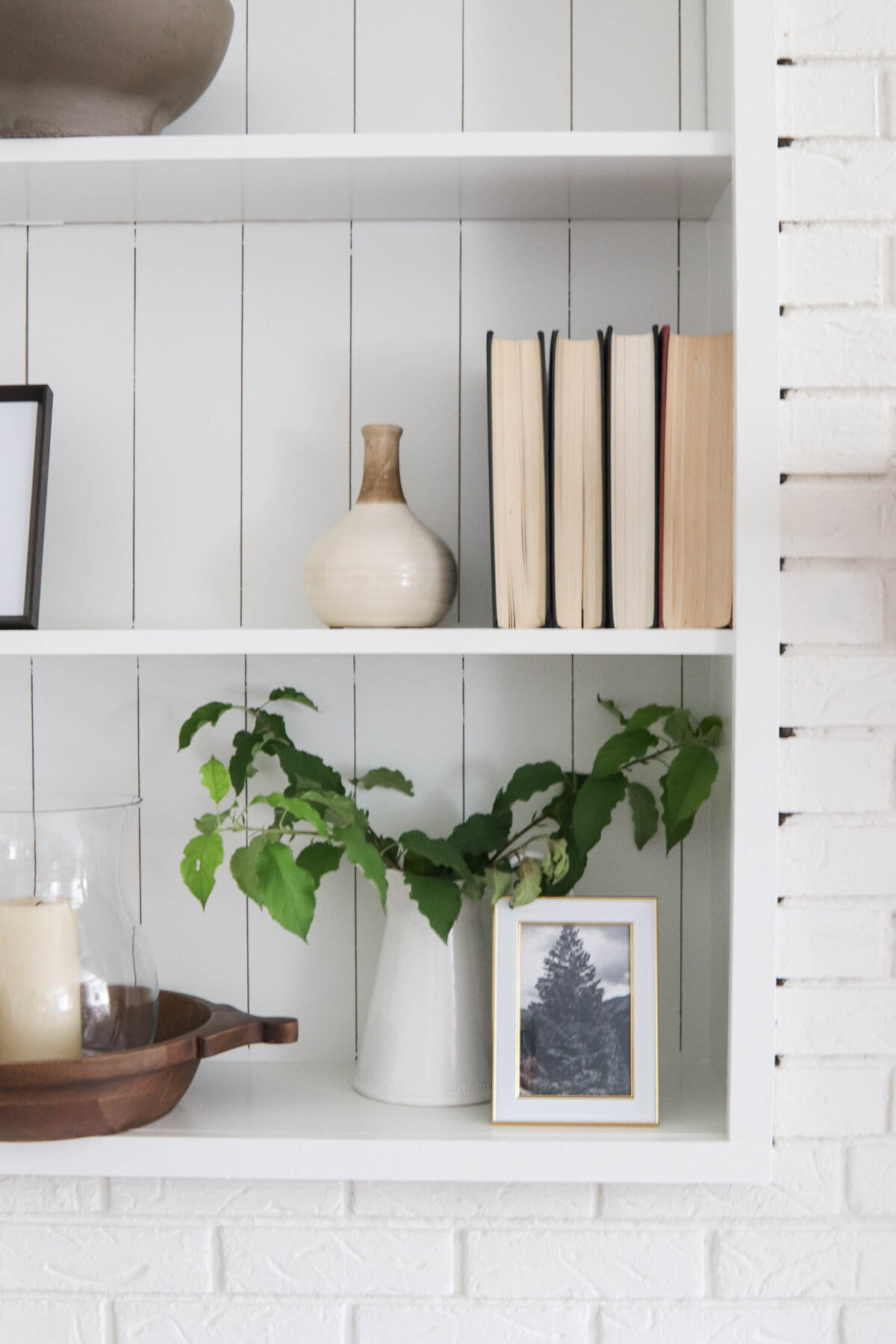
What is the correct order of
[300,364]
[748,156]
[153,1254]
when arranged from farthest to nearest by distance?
[300,364] → [153,1254] → [748,156]

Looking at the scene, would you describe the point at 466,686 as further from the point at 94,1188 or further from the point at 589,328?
the point at 94,1188

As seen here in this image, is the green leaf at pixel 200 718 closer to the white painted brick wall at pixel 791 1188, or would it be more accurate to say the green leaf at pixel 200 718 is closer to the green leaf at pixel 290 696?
the green leaf at pixel 290 696

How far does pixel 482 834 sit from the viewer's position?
1.14 meters

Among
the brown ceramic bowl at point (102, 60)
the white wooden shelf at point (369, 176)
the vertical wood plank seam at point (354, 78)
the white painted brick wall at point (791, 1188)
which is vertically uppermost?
the vertical wood plank seam at point (354, 78)

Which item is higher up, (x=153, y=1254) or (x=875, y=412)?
(x=875, y=412)

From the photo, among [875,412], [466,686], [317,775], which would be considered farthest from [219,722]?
[875,412]

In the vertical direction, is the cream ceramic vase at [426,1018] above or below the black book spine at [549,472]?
below

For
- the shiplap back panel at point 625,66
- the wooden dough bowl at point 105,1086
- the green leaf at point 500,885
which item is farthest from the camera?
the shiplap back panel at point 625,66

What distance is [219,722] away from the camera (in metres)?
1.25

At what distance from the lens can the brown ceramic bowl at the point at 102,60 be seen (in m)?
1.02

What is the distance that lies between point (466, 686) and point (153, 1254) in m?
0.65

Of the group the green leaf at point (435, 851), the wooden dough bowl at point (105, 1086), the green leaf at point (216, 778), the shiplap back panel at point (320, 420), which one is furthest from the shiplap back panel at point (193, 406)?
the wooden dough bowl at point (105, 1086)

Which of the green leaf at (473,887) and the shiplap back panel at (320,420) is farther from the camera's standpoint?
the shiplap back panel at (320,420)

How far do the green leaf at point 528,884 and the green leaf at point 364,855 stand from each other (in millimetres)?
129
